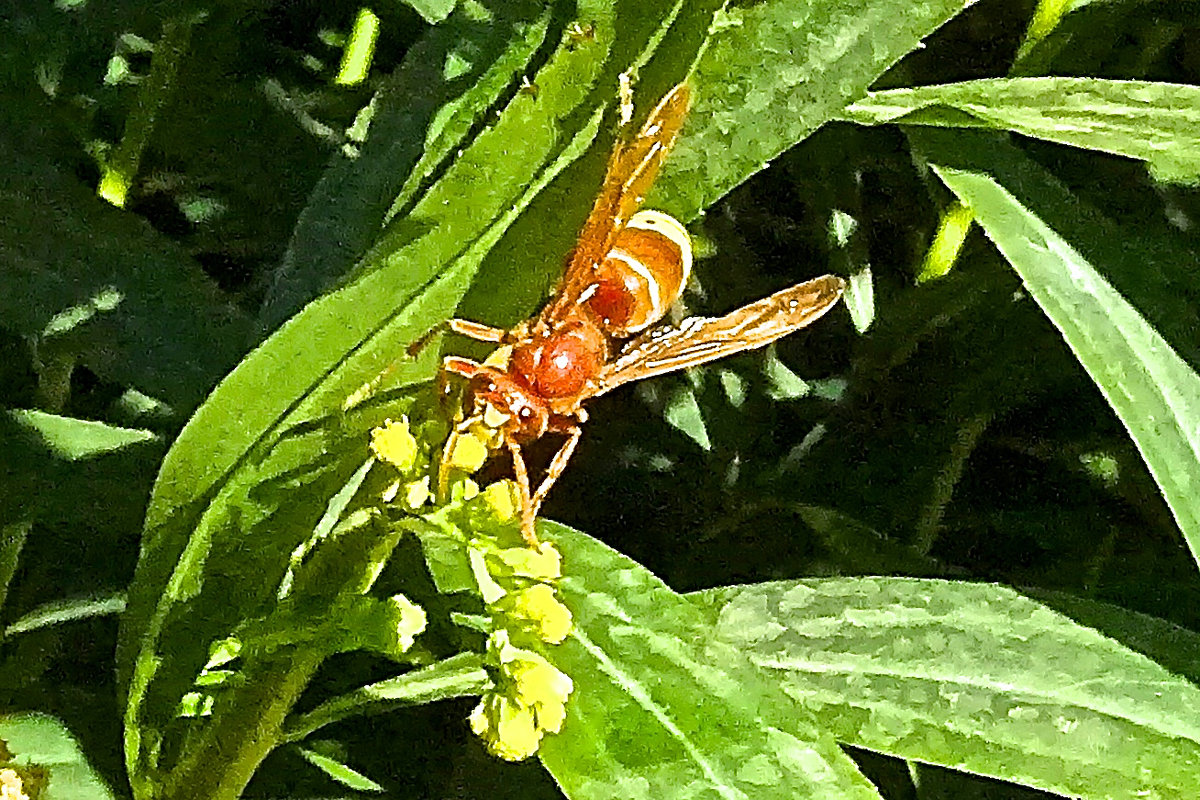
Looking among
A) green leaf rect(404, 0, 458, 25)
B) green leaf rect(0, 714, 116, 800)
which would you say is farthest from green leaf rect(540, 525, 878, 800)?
green leaf rect(404, 0, 458, 25)

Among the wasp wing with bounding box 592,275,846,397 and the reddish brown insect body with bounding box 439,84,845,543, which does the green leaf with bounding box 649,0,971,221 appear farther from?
the wasp wing with bounding box 592,275,846,397

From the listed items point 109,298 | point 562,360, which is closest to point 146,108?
point 109,298

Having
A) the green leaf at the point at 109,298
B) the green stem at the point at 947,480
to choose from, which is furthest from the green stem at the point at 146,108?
the green stem at the point at 947,480

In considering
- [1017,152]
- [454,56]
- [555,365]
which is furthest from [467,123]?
[1017,152]

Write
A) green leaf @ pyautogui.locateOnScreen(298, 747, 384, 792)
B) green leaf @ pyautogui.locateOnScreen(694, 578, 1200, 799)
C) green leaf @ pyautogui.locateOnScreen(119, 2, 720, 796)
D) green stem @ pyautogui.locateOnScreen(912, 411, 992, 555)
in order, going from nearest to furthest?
green leaf @ pyautogui.locateOnScreen(119, 2, 720, 796)
green leaf @ pyautogui.locateOnScreen(694, 578, 1200, 799)
green leaf @ pyautogui.locateOnScreen(298, 747, 384, 792)
green stem @ pyautogui.locateOnScreen(912, 411, 992, 555)

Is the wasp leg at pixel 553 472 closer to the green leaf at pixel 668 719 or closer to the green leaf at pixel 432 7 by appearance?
the green leaf at pixel 668 719

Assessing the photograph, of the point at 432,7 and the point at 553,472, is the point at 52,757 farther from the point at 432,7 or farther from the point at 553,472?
the point at 432,7
